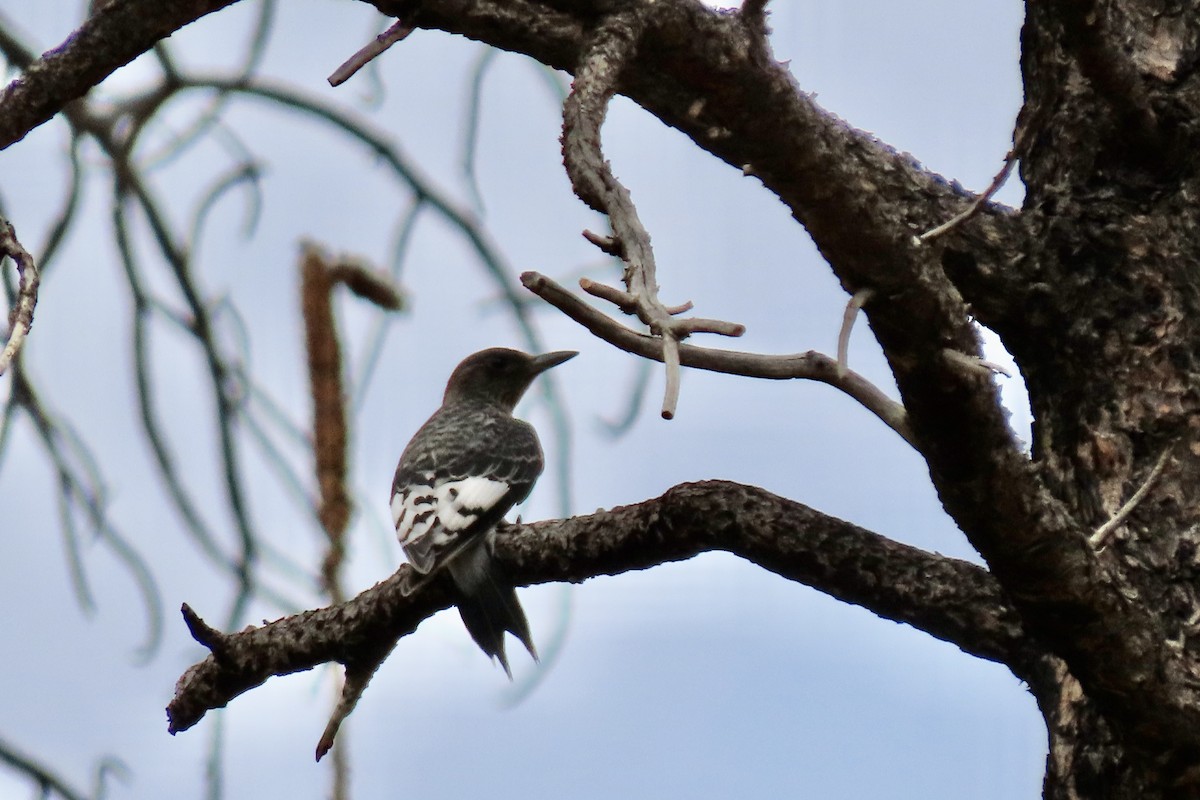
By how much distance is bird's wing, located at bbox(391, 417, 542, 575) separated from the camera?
369cm

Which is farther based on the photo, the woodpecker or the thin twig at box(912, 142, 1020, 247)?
the woodpecker

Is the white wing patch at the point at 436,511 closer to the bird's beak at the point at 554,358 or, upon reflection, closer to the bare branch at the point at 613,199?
the bird's beak at the point at 554,358

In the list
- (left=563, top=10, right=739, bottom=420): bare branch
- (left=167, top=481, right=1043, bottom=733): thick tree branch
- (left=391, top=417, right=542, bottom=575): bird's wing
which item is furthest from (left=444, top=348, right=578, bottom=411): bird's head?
(left=563, top=10, right=739, bottom=420): bare branch

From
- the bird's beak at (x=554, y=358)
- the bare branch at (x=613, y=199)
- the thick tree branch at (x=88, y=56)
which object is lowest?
the bare branch at (x=613, y=199)

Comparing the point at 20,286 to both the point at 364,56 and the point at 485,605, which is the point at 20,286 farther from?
the point at 485,605

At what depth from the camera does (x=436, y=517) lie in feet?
12.7

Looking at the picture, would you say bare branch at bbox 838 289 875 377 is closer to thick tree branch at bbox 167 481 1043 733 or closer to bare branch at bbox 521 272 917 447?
bare branch at bbox 521 272 917 447

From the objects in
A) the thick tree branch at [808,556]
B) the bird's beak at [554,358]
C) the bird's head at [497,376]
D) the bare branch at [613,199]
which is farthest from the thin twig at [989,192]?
the bird's head at [497,376]

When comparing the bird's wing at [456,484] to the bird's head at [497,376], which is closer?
the bird's wing at [456,484]

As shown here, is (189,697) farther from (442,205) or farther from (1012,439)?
(1012,439)

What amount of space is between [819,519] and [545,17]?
1.08m

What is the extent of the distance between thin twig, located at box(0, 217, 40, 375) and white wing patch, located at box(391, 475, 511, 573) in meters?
1.45

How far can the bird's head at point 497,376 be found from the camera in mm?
5746

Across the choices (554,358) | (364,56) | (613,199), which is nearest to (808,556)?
(613,199)
